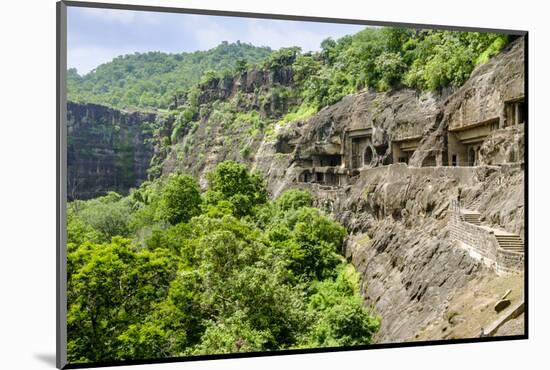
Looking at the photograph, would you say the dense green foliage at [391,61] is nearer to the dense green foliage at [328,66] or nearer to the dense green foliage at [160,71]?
the dense green foliage at [328,66]

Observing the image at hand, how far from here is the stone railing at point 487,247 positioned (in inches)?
371

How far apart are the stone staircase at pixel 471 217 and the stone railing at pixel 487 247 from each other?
0.14 ft

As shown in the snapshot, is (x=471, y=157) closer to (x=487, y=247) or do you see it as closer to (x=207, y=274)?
(x=487, y=247)

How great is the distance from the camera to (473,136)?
32.6 feet

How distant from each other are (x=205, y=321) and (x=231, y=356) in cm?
82

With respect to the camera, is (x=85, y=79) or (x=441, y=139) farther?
(x=441, y=139)

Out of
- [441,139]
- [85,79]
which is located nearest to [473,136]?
[441,139]

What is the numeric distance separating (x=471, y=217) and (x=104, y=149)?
16.2 ft

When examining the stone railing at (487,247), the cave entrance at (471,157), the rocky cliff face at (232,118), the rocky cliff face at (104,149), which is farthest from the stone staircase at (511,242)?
the rocky cliff face at (104,149)

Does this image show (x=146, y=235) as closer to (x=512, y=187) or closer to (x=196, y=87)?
(x=196, y=87)

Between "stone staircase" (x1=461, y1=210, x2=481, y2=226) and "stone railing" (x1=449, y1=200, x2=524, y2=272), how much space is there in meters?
0.04

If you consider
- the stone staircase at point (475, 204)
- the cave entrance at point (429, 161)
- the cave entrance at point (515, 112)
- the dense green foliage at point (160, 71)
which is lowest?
the stone staircase at point (475, 204)

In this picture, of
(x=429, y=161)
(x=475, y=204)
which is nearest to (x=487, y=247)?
(x=475, y=204)

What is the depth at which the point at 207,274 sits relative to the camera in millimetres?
9391
